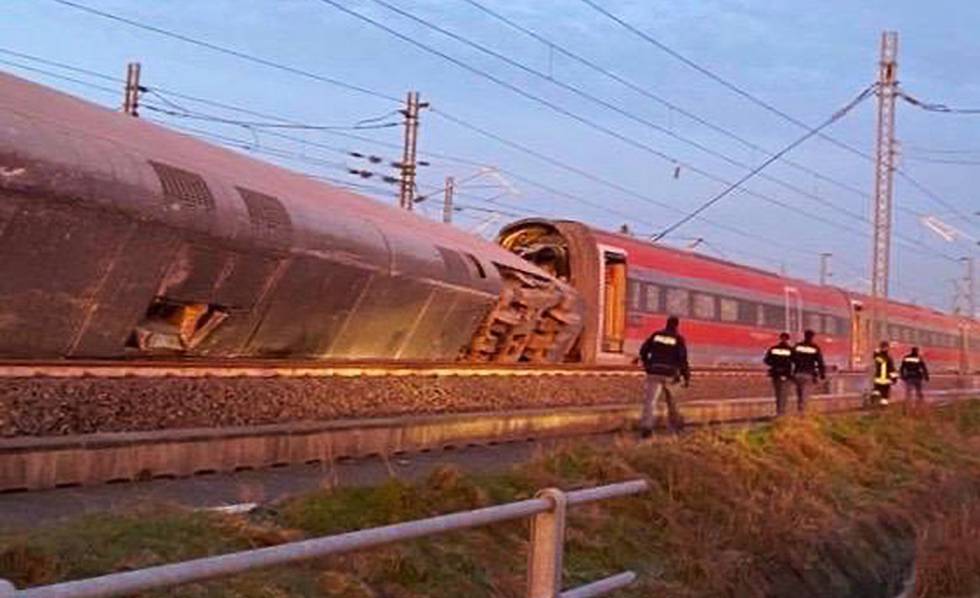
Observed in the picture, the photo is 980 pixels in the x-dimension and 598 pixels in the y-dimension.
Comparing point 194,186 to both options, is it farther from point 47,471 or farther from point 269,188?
point 47,471

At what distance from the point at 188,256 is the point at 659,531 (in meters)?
6.79

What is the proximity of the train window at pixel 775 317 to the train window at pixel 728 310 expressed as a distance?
7.84ft

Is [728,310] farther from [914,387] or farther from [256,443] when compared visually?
[256,443]

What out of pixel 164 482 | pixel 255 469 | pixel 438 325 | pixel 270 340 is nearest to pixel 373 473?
pixel 255 469

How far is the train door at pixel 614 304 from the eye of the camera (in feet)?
101

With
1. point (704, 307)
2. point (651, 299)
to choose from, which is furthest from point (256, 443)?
point (704, 307)

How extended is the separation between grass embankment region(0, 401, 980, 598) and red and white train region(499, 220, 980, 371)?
1244 cm

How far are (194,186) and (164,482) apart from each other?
459 cm

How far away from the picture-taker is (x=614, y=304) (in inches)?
1219

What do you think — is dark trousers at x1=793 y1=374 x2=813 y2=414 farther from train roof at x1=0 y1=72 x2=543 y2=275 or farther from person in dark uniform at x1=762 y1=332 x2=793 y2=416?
train roof at x1=0 y1=72 x2=543 y2=275

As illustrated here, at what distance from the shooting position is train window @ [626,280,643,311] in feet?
103

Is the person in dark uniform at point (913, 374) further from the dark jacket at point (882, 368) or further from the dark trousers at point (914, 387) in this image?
the dark jacket at point (882, 368)

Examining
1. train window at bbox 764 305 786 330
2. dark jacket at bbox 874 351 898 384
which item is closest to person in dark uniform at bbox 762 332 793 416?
dark jacket at bbox 874 351 898 384

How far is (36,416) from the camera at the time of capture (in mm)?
12234
